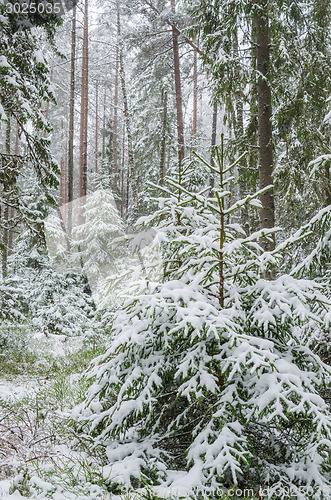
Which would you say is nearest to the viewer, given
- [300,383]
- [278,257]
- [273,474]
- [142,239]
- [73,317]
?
[300,383]

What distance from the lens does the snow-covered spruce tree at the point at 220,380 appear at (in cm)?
216

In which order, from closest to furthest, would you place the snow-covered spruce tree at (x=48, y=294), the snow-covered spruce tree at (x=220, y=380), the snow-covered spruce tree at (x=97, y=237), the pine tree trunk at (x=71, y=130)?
the snow-covered spruce tree at (x=220, y=380), the snow-covered spruce tree at (x=48, y=294), the pine tree trunk at (x=71, y=130), the snow-covered spruce tree at (x=97, y=237)

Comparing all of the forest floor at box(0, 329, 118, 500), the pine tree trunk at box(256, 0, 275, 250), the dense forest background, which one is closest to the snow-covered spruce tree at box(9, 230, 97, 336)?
the dense forest background

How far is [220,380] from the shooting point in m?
2.61

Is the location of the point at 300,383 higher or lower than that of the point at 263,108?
lower

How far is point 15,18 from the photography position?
20.0 ft

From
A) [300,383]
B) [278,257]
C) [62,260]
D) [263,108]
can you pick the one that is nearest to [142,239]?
[278,257]

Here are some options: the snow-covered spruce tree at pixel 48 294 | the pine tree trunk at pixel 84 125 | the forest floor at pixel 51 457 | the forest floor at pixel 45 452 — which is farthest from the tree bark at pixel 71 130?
the forest floor at pixel 51 457

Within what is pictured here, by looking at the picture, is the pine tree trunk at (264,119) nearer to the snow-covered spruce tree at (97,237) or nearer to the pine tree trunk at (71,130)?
the snow-covered spruce tree at (97,237)

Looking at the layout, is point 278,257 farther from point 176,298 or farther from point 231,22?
point 231,22

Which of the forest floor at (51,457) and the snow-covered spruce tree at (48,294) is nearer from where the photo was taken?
the forest floor at (51,457)

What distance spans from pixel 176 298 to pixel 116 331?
0.62m

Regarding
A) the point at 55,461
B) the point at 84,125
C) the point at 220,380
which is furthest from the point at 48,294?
the point at 220,380

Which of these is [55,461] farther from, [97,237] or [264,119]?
[97,237]
